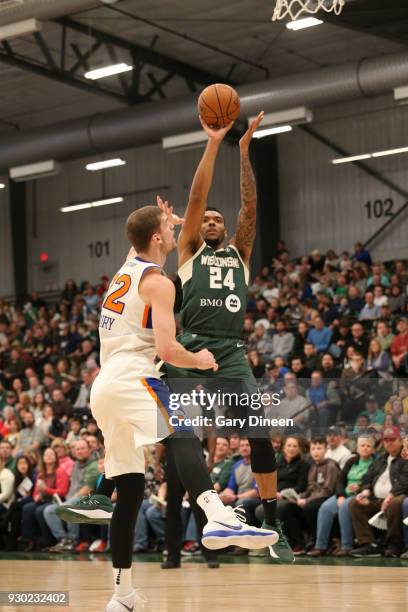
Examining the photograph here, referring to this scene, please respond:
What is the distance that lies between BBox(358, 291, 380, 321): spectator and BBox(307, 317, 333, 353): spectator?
0.80 m

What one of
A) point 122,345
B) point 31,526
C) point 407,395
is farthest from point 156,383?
point 31,526

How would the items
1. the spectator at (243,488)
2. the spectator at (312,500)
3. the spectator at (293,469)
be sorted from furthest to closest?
the spectator at (243,488) → the spectator at (293,469) → the spectator at (312,500)

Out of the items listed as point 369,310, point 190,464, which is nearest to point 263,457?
point 190,464

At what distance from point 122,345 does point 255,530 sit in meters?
1.33

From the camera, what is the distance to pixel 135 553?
1345 cm

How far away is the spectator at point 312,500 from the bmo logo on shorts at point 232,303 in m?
4.94

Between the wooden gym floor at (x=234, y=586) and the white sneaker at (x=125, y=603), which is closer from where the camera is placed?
the white sneaker at (x=125, y=603)

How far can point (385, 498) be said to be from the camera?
11.3 meters

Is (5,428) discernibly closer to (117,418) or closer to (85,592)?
(85,592)

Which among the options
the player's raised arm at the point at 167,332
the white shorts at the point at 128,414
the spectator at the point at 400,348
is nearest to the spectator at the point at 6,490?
the spectator at the point at 400,348

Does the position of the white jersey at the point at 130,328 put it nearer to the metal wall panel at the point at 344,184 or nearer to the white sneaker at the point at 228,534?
the white sneaker at the point at 228,534

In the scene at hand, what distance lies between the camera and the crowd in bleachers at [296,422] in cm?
1135

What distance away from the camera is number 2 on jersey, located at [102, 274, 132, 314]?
605cm

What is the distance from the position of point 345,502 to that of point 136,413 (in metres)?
6.25
